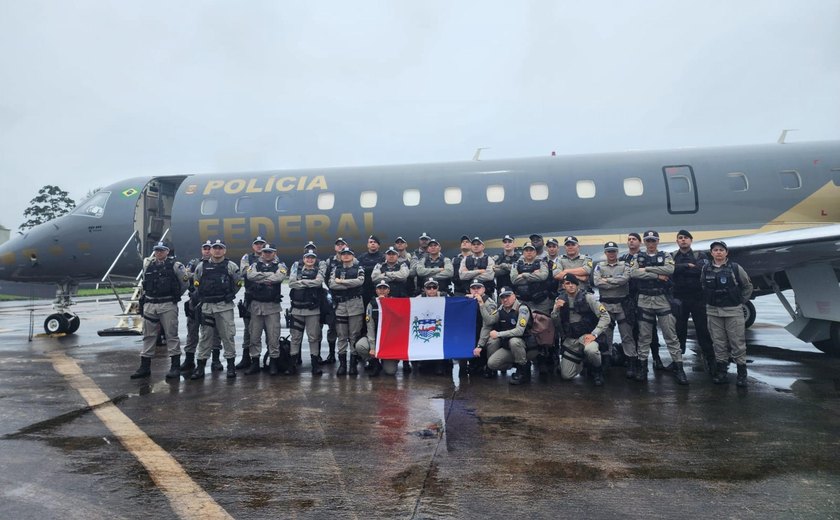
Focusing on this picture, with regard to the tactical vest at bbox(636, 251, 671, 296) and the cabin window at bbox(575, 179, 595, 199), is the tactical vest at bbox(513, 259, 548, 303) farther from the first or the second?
the cabin window at bbox(575, 179, 595, 199)

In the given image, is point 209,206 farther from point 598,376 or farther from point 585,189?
point 598,376

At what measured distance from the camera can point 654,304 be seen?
6.63m

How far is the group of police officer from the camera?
21.5 feet

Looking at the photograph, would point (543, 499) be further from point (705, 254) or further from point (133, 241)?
point (133, 241)

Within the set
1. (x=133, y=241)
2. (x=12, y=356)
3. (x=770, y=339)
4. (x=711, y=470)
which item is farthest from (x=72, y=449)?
(x=770, y=339)

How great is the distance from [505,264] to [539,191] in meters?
2.75

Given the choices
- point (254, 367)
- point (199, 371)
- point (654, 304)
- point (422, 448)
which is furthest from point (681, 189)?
point (199, 371)

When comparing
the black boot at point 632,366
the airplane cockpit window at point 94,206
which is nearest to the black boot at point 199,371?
the black boot at point 632,366

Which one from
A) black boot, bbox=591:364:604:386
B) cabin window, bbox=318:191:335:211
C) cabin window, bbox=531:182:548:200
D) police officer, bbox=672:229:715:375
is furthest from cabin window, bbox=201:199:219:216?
police officer, bbox=672:229:715:375

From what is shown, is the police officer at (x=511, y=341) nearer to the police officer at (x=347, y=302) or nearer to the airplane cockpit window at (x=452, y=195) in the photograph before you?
the police officer at (x=347, y=302)

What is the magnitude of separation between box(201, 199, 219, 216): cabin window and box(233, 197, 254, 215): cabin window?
0.44m

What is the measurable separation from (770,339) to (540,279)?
624cm

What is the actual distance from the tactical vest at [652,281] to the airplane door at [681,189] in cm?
328

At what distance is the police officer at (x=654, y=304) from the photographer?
6.56 meters
